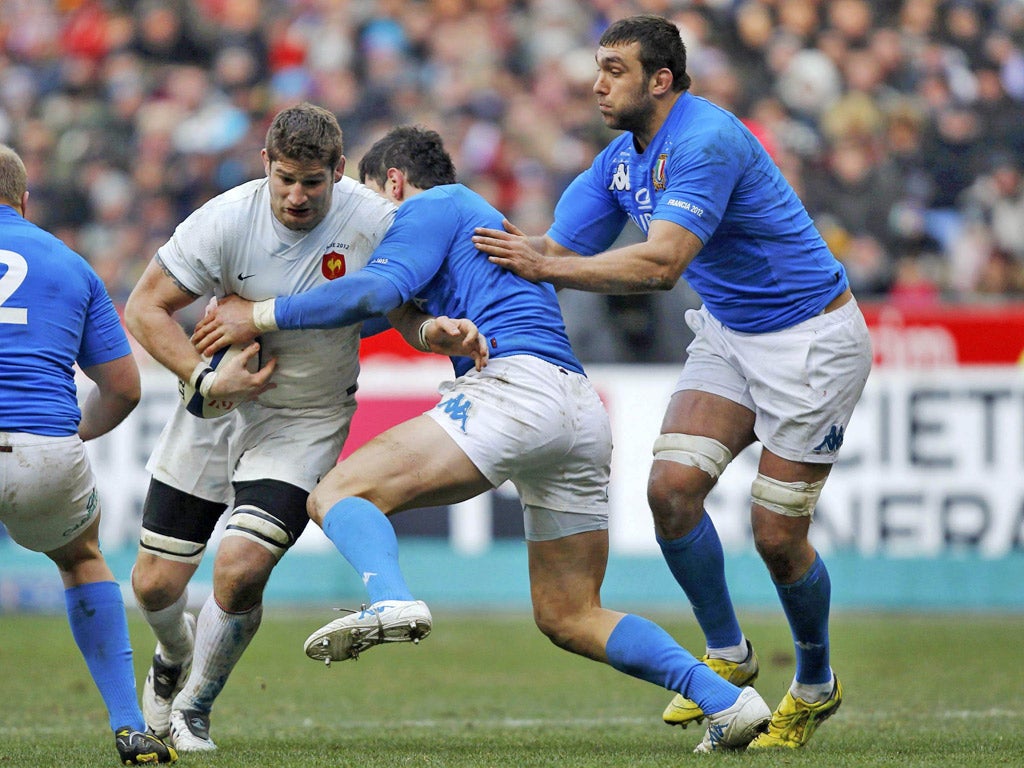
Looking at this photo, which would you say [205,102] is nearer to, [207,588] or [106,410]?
[207,588]

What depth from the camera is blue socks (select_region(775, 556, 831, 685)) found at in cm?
620

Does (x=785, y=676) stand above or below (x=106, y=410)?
below

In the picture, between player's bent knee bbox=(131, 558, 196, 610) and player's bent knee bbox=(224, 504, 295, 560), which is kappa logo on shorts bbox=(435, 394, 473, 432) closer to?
player's bent knee bbox=(224, 504, 295, 560)

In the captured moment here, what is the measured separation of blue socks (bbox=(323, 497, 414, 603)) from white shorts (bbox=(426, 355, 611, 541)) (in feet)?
1.37

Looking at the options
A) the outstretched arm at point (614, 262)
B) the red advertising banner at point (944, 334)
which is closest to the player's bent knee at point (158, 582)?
the outstretched arm at point (614, 262)

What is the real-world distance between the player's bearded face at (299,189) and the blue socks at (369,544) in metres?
1.10

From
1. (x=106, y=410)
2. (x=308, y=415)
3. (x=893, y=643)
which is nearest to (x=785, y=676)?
(x=893, y=643)

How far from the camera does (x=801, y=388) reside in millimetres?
6102

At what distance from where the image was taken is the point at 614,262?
563 cm

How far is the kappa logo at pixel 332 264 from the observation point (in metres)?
5.84

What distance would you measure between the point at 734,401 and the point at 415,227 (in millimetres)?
1571

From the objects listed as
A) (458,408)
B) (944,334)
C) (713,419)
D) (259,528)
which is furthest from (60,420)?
(944,334)

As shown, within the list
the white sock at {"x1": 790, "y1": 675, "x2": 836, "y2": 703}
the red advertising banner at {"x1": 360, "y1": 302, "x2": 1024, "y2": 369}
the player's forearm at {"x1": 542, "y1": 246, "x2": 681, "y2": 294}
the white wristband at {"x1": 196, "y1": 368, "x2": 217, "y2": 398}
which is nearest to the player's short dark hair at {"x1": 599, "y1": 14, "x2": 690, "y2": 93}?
the player's forearm at {"x1": 542, "y1": 246, "x2": 681, "y2": 294}

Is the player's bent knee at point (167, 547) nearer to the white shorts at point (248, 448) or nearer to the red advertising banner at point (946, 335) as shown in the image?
the white shorts at point (248, 448)
